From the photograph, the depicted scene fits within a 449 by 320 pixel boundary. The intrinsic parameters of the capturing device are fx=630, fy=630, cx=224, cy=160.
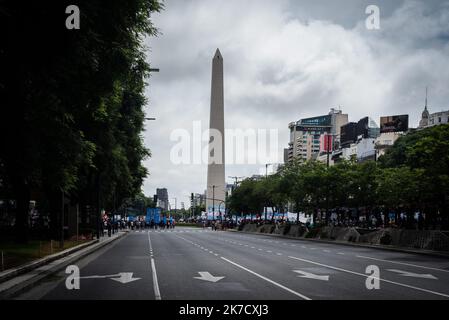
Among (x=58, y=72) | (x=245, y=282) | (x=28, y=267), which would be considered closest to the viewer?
(x=245, y=282)

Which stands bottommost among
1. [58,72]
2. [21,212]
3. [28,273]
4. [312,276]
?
[312,276]

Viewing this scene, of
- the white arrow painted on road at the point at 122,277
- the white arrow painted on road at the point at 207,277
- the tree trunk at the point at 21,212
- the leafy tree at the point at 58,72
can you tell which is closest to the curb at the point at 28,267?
the white arrow painted on road at the point at 122,277

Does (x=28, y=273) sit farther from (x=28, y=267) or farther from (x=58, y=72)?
(x=58, y=72)

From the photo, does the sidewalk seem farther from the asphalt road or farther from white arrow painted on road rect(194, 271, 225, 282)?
white arrow painted on road rect(194, 271, 225, 282)

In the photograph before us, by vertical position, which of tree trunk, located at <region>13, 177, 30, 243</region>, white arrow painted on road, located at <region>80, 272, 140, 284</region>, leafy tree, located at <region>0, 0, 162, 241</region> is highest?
leafy tree, located at <region>0, 0, 162, 241</region>

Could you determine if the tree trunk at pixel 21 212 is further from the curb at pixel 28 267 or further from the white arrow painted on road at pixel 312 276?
the white arrow painted on road at pixel 312 276

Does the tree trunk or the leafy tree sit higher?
the leafy tree

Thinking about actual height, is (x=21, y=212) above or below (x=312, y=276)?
above

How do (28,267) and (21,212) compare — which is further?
(21,212)

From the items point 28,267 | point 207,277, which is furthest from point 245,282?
point 28,267

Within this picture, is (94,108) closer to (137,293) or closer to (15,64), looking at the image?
(15,64)

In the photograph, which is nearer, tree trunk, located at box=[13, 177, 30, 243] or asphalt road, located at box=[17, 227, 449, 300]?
asphalt road, located at box=[17, 227, 449, 300]

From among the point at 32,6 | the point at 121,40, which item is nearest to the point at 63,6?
the point at 32,6

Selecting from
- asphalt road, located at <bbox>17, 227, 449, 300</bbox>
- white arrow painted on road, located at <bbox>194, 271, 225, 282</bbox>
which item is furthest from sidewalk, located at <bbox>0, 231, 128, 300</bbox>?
white arrow painted on road, located at <bbox>194, 271, 225, 282</bbox>
